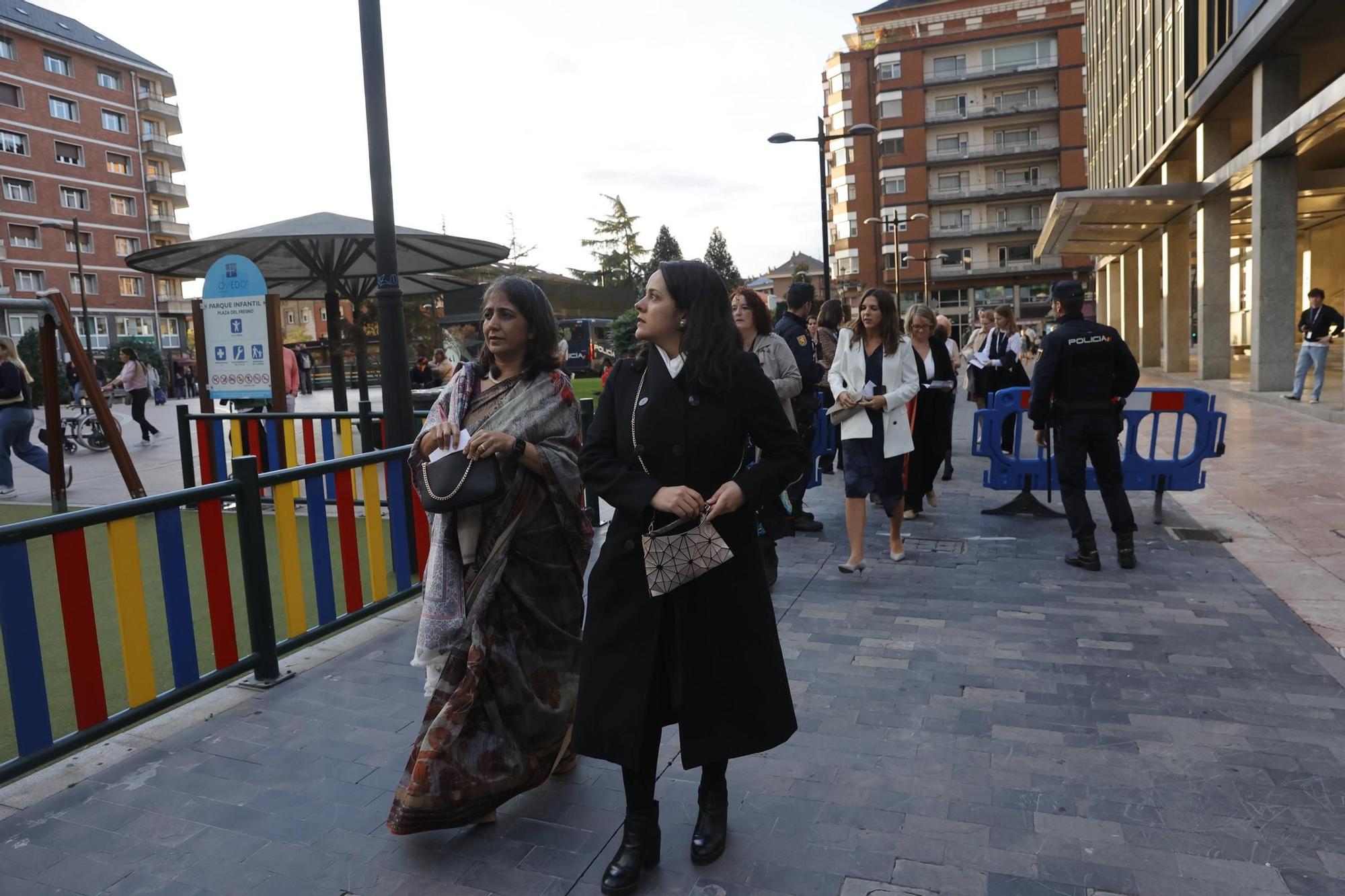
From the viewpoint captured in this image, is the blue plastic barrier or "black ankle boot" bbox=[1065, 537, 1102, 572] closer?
"black ankle boot" bbox=[1065, 537, 1102, 572]

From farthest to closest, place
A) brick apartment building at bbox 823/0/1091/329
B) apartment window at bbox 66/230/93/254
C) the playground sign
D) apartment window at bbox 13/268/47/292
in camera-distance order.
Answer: brick apartment building at bbox 823/0/1091/329
apartment window at bbox 66/230/93/254
apartment window at bbox 13/268/47/292
the playground sign

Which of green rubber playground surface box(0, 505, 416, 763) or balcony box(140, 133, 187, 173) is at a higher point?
balcony box(140, 133, 187, 173)

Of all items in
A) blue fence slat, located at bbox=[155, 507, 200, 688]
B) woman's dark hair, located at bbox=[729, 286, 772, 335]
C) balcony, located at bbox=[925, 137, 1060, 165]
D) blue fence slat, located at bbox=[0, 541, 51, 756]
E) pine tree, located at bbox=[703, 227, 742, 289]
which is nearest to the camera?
blue fence slat, located at bbox=[0, 541, 51, 756]

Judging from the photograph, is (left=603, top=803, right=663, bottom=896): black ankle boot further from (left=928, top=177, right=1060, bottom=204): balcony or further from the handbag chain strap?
(left=928, top=177, right=1060, bottom=204): balcony

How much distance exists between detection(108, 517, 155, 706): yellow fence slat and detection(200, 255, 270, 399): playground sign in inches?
209

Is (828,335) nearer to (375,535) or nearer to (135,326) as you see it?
(375,535)

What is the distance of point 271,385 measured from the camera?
8.85 meters

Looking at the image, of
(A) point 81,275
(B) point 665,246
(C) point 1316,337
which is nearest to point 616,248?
(B) point 665,246

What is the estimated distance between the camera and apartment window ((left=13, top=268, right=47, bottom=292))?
54406mm

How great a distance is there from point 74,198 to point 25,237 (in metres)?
5.03

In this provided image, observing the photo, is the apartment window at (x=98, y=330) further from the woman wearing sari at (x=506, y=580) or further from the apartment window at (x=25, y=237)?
the woman wearing sari at (x=506, y=580)

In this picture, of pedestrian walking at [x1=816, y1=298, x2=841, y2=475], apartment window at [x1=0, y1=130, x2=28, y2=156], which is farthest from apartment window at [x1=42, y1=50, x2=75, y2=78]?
pedestrian walking at [x1=816, y1=298, x2=841, y2=475]

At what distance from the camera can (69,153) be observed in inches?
2320

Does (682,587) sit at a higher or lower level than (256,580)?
higher
